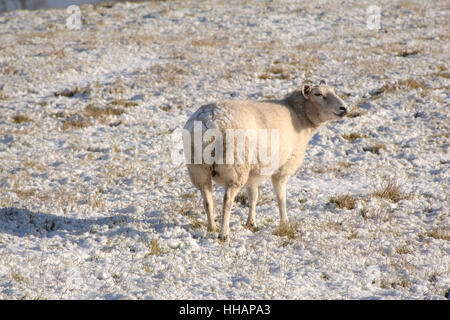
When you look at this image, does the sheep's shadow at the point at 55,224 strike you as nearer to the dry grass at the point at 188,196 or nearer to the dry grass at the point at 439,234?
the dry grass at the point at 188,196

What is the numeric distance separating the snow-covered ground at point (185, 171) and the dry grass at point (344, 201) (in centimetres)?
8

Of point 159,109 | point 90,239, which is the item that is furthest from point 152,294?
point 159,109

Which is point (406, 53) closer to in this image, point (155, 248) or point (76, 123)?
point (76, 123)

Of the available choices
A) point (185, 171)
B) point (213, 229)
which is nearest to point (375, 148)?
point (185, 171)

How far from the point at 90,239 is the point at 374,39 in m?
20.4

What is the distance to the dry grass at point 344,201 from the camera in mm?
9066

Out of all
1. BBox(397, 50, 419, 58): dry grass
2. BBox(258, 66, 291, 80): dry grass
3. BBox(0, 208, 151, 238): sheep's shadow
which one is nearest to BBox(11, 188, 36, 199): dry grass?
BBox(0, 208, 151, 238): sheep's shadow

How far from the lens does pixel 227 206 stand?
7246mm

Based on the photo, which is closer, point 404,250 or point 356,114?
point 404,250

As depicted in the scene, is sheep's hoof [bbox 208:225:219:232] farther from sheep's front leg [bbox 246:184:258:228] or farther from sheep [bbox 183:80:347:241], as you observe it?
sheep's front leg [bbox 246:184:258:228]

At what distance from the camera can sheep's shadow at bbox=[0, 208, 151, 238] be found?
7660 millimetres

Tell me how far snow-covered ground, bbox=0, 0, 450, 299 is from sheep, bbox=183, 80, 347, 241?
849 millimetres

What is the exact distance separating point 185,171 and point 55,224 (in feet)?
12.9
